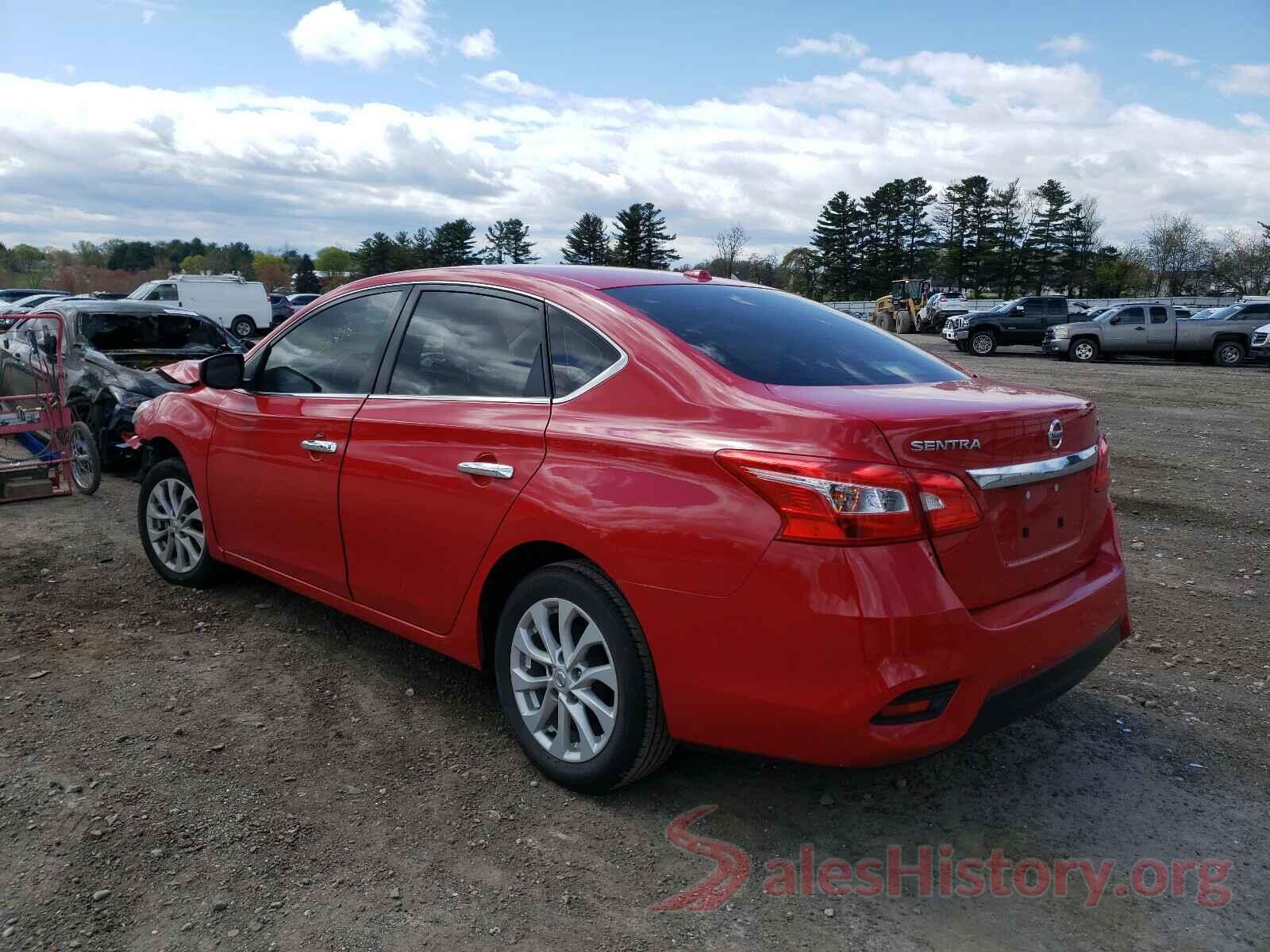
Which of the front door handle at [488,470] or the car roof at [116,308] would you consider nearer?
the front door handle at [488,470]

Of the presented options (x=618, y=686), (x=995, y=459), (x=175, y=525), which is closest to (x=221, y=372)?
(x=175, y=525)

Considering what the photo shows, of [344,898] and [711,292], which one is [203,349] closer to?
[711,292]

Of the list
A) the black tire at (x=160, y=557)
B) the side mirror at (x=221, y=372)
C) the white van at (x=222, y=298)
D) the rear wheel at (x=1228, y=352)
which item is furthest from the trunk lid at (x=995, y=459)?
the white van at (x=222, y=298)

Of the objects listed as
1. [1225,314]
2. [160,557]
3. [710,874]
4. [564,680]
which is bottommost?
[710,874]

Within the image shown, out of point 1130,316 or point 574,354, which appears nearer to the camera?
point 574,354

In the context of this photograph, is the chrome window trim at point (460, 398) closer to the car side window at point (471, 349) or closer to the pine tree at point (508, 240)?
the car side window at point (471, 349)

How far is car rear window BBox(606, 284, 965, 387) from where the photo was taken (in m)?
2.98

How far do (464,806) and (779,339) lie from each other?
72.6 inches

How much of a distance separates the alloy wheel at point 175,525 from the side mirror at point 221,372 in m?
0.76

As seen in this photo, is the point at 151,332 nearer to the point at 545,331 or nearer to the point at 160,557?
the point at 160,557

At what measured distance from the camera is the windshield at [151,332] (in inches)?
368

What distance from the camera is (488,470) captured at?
10.4ft

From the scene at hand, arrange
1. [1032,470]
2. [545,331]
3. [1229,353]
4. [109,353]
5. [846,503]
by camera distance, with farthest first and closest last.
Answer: [1229,353]
[109,353]
[545,331]
[1032,470]
[846,503]

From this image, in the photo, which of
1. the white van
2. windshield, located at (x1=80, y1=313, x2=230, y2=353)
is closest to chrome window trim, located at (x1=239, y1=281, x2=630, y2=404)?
windshield, located at (x1=80, y1=313, x2=230, y2=353)
